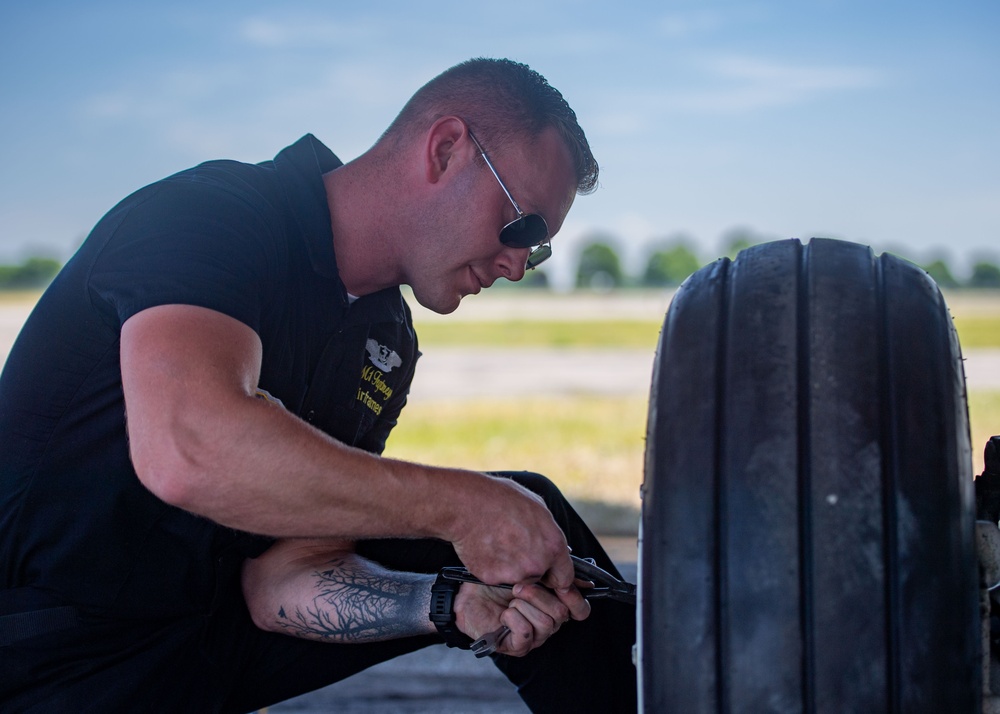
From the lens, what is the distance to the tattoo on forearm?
5.75 ft

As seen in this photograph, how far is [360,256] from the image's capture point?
69.3 inches

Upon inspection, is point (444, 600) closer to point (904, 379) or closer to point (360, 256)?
point (360, 256)

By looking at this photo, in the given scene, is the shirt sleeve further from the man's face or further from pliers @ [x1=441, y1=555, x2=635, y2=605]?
pliers @ [x1=441, y1=555, x2=635, y2=605]

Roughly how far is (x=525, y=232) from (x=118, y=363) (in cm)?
71

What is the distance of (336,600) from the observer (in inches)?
70.2

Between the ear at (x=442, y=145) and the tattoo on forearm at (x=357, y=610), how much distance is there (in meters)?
0.74

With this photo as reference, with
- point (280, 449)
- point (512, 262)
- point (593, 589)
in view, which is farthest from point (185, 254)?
point (593, 589)

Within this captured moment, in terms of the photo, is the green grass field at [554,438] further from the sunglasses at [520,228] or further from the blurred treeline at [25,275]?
the blurred treeline at [25,275]

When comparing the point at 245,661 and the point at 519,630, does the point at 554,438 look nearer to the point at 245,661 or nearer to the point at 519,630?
the point at 245,661

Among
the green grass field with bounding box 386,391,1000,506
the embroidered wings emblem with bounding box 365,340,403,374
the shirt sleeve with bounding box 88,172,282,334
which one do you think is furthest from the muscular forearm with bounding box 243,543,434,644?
the green grass field with bounding box 386,391,1000,506

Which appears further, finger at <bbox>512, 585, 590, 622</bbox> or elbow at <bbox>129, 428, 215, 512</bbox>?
finger at <bbox>512, 585, 590, 622</bbox>

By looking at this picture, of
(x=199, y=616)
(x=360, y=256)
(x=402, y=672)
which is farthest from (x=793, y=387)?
(x=402, y=672)

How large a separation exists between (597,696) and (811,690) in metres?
0.86

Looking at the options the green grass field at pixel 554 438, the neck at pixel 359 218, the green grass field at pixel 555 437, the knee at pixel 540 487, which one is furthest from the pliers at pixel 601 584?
the green grass field at pixel 554 438
